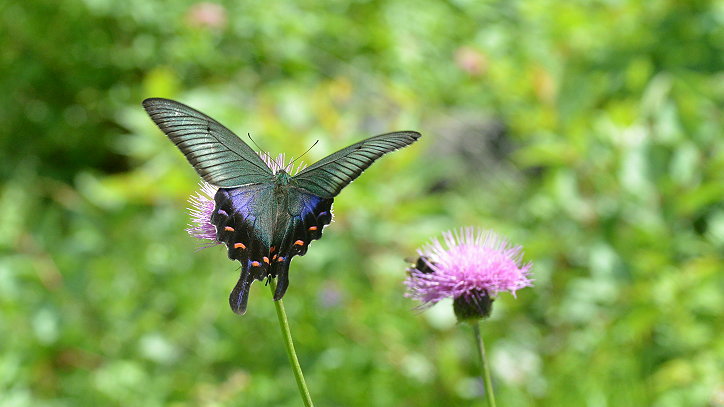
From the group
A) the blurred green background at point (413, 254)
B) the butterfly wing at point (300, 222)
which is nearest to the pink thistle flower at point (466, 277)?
the butterfly wing at point (300, 222)

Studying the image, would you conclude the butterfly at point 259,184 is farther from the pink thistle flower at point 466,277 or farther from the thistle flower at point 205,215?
the pink thistle flower at point 466,277

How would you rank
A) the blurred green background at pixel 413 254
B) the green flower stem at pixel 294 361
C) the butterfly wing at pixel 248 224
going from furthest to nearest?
the blurred green background at pixel 413 254
the butterfly wing at pixel 248 224
the green flower stem at pixel 294 361

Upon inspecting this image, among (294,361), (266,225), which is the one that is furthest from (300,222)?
(294,361)

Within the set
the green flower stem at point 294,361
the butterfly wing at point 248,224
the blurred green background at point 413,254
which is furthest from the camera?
→ the blurred green background at point 413,254

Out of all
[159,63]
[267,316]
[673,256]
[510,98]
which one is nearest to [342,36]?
[159,63]

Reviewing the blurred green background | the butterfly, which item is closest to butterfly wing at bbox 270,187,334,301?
the butterfly

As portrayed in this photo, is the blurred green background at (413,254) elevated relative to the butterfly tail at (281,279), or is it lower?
elevated

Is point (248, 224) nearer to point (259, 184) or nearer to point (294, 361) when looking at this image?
point (259, 184)

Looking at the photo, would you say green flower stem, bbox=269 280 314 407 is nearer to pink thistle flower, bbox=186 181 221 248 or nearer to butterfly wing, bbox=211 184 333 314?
butterfly wing, bbox=211 184 333 314
